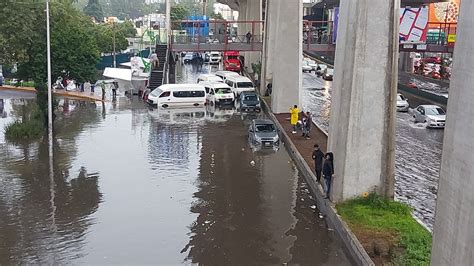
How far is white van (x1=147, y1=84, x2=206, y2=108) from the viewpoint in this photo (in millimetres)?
38781

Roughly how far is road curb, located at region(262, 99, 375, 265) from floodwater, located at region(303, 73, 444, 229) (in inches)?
→ 96.5

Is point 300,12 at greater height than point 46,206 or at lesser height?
greater

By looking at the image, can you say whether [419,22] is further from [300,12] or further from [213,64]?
[213,64]

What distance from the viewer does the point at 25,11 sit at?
2752 cm

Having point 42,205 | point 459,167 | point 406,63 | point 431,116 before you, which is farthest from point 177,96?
point 406,63

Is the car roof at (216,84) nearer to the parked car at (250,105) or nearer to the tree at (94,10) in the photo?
the parked car at (250,105)

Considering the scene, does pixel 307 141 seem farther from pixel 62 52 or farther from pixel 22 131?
pixel 62 52

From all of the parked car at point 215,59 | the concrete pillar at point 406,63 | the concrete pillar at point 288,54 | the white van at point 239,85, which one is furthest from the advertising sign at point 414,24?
the parked car at point 215,59

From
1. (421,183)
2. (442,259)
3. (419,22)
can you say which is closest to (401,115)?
(419,22)

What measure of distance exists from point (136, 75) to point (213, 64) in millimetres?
27118

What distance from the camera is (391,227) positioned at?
14242 mm

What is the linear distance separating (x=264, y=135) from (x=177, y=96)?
13906mm

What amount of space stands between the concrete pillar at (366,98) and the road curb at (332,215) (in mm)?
607

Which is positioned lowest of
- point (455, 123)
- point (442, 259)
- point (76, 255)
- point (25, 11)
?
point (76, 255)
